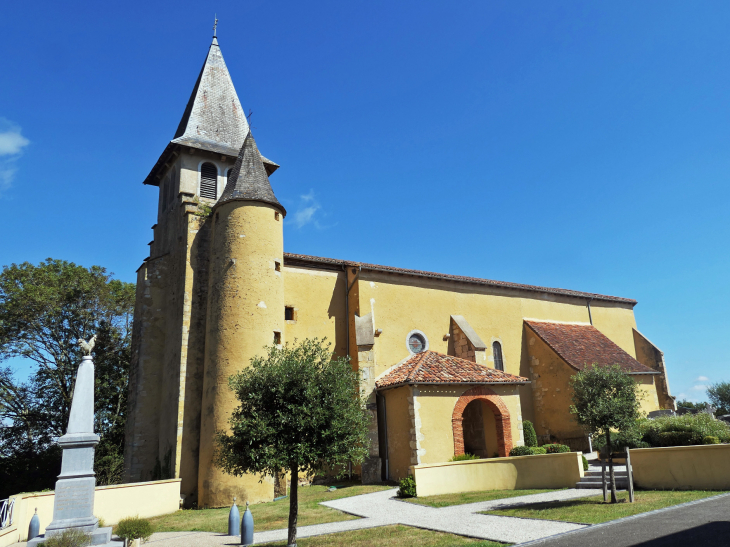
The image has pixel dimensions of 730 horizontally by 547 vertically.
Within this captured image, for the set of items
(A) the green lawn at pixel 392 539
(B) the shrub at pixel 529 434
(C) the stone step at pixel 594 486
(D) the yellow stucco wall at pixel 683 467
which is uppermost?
(B) the shrub at pixel 529 434

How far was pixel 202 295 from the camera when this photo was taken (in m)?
20.8

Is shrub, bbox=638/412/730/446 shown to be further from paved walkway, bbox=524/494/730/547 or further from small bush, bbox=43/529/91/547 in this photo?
small bush, bbox=43/529/91/547

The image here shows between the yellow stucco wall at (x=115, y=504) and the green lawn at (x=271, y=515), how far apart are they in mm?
512

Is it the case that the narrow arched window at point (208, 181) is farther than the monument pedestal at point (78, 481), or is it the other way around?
the narrow arched window at point (208, 181)

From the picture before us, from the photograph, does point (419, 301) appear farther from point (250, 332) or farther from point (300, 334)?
point (250, 332)

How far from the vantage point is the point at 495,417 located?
20438mm

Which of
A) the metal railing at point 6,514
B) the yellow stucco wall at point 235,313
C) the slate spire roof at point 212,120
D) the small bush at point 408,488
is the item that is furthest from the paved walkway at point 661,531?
the slate spire roof at point 212,120

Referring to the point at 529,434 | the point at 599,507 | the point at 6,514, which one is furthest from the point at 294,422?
the point at 529,434

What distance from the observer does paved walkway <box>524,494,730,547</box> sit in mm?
8227

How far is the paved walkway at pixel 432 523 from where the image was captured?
1003cm

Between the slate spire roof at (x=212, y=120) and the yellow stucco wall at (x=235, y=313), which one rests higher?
the slate spire roof at (x=212, y=120)

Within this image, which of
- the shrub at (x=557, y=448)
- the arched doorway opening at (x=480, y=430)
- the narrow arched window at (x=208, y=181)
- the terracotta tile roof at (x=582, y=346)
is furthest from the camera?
the terracotta tile roof at (x=582, y=346)

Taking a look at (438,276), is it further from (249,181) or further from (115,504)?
(115,504)

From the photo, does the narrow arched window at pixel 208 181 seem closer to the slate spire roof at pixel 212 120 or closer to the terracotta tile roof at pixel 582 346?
the slate spire roof at pixel 212 120
